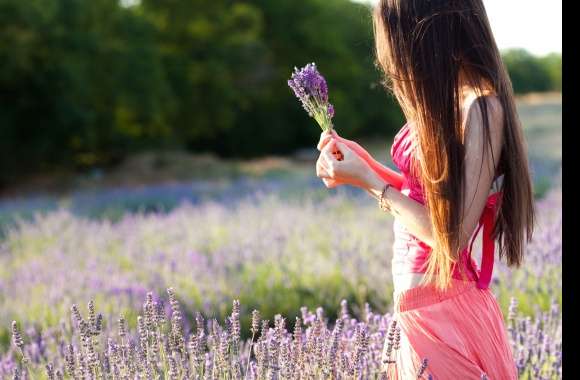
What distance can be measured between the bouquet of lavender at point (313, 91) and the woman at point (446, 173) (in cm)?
6

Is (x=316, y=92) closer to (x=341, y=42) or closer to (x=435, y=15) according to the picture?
(x=435, y=15)

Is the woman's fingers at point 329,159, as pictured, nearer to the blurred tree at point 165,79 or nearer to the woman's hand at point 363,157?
the woman's hand at point 363,157

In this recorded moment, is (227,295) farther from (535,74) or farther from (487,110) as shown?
(535,74)

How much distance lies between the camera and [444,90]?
2.07 m

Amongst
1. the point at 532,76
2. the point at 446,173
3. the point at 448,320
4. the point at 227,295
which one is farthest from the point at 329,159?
the point at 532,76

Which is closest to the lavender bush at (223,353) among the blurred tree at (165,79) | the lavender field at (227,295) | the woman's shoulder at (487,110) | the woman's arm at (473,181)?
the lavender field at (227,295)

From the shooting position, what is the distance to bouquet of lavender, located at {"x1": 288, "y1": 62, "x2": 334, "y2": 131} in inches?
84.4

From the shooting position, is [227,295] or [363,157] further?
[227,295]

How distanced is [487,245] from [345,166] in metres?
0.51

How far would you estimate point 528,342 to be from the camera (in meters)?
2.95

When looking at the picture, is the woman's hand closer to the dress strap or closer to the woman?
the woman

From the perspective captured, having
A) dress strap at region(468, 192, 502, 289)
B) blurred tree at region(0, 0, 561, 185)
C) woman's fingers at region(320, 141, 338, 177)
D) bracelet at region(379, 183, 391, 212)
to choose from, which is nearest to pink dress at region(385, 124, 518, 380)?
dress strap at region(468, 192, 502, 289)

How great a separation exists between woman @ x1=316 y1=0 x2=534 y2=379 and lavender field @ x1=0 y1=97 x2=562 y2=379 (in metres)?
0.14
